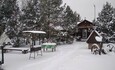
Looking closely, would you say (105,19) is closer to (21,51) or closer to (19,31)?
(19,31)

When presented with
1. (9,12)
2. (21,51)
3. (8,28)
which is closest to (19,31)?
(8,28)

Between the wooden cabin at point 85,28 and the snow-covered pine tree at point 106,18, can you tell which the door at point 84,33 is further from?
the snow-covered pine tree at point 106,18

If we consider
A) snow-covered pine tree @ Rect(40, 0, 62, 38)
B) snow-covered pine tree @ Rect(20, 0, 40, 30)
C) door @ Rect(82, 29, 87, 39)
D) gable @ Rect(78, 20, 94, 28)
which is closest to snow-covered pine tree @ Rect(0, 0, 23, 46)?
snow-covered pine tree @ Rect(20, 0, 40, 30)

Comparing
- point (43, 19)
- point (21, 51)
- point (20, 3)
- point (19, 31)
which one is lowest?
point (21, 51)

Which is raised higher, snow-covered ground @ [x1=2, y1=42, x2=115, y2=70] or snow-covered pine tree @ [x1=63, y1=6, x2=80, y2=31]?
snow-covered pine tree @ [x1=63, y1=6, x2=80, y2=31]

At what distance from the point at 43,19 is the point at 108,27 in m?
13.8

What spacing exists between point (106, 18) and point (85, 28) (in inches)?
229

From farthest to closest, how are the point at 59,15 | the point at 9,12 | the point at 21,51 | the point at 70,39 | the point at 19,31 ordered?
the point at 70,39 → the point at 59,15 → the point at 19,31 → the point at 9,12 → the point at 21,51

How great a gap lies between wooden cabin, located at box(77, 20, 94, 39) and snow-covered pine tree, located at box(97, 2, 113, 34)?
344cm

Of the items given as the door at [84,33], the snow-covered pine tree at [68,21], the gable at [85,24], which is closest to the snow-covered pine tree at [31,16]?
the snow-covered pine tree at [68,21]

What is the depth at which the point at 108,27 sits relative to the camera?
108ft

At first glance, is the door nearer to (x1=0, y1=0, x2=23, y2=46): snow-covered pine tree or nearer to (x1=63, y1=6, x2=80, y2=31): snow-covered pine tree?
(x1=63, y1=6, x2=80, y2=31): snow-covered pine tree

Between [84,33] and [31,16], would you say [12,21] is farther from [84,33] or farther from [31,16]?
[84,33]

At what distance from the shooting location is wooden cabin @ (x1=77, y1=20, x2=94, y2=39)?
3775 cm
